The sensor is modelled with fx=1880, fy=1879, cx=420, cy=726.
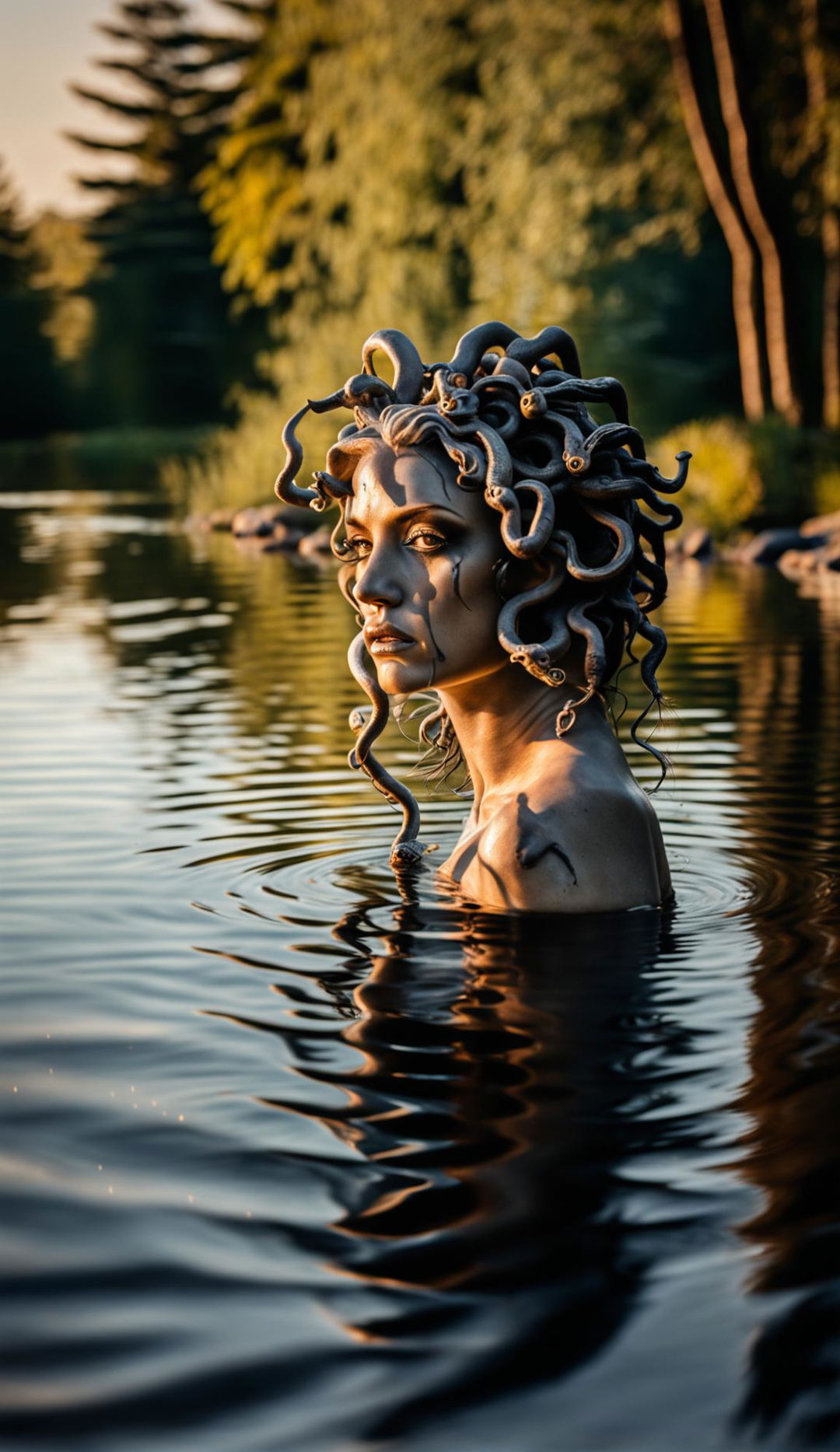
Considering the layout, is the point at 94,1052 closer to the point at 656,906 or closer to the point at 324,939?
the point at 324,939

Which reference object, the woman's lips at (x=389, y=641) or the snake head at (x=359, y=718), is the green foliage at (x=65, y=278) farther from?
the woman's lips at (x=389, y=641)

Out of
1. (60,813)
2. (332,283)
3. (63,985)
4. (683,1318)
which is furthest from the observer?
(332,283)

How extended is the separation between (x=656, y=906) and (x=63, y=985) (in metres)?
1.75

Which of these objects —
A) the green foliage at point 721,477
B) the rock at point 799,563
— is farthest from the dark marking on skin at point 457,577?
the green foliage at point 721,477

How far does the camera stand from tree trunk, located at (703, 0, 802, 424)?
24.1 meters

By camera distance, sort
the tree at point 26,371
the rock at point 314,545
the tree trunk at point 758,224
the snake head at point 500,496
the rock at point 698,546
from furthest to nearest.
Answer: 1. the tree at point 26,371
2. the rock at point 314,545
3. the tree trunk at point 758,224
4. the rock at point 698,546
5. the snake head at point 500,496

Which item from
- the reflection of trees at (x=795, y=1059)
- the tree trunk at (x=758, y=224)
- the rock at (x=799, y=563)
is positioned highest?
the tree trunk at (x=758, y=224)

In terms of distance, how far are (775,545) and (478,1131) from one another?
63.2ft

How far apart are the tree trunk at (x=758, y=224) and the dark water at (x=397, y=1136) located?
1822 cm

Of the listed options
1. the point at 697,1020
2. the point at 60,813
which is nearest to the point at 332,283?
the point at 60,813

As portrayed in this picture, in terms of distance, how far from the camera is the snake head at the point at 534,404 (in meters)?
5.14

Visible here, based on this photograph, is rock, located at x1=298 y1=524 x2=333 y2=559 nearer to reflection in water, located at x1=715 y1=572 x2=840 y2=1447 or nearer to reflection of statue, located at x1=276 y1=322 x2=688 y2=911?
reflection in water, located at x1=715 y1=572 x2=840 y2=1447

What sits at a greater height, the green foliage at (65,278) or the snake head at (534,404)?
the green foliage at (65,278)

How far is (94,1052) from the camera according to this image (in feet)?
14.7
